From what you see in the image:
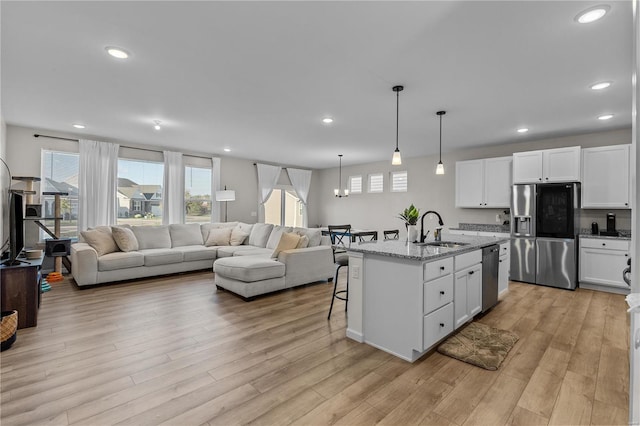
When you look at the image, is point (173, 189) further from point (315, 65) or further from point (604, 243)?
point (604, 243)

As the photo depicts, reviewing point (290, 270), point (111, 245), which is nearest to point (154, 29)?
point (290, 270)

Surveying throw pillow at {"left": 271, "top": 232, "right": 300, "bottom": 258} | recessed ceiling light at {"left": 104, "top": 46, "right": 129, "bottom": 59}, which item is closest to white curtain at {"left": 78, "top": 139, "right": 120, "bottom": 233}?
throw pillow at {"left": 271, "top": 232, "right": 300, "bottom": 258}

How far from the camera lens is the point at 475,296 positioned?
130 inches

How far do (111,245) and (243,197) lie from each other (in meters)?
3.34

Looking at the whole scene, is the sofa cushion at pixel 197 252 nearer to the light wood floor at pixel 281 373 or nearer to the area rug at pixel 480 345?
the light wood floor at pixel 281 373

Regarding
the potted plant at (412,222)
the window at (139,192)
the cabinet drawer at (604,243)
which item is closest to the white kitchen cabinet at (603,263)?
the cabinet drawer at (604,243)

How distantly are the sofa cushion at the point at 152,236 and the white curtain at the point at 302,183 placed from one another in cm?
400

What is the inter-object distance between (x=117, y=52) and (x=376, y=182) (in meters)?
6.61

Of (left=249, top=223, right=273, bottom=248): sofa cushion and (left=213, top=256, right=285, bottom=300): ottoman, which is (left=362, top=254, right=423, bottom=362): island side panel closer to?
(left=213, top=256, right=285, bottom=300): ottoman

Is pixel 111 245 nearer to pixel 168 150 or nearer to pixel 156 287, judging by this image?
pixel 156 287

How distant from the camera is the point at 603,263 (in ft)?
15.1

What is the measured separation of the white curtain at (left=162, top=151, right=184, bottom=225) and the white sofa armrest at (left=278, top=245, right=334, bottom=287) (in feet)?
10.9

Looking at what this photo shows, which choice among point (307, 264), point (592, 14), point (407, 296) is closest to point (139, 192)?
point (307, 264)

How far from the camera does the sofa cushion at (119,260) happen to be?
4.64m
